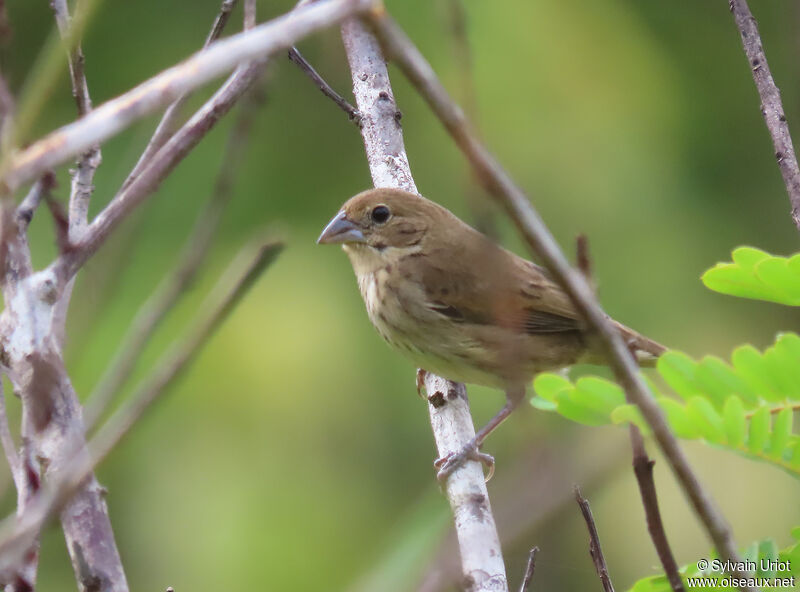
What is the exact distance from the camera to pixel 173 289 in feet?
4.26

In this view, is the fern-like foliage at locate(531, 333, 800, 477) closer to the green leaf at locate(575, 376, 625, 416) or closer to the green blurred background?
the green leaf at locate(575, 376, 625, 416)

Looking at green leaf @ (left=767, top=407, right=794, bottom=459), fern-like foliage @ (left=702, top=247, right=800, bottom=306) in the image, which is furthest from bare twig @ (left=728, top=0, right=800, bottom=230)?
green leaf @ (left=767, top=407, right=794, bottom=459)

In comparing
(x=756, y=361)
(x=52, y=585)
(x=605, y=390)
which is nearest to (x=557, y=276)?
(x=605, y=390)

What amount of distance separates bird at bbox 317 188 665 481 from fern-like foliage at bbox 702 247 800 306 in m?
1.67

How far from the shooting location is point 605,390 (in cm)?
198

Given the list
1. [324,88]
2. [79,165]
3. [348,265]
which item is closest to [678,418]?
[79,165]

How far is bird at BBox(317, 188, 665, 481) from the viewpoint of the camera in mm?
4117

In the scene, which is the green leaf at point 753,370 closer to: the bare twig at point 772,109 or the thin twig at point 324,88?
the bare twig at point 772,109

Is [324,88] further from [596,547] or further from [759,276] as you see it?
[596,547]

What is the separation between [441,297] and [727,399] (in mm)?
2485

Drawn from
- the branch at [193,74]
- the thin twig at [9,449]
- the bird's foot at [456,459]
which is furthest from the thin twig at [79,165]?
the bird's foot at [456,459]

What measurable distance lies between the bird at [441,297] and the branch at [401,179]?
4.1 inches

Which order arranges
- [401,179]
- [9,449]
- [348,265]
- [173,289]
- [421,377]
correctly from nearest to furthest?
[173,289]
[9,449]
[401,179]
[421,377]
[348,265]

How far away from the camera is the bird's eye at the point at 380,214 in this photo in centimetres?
429
